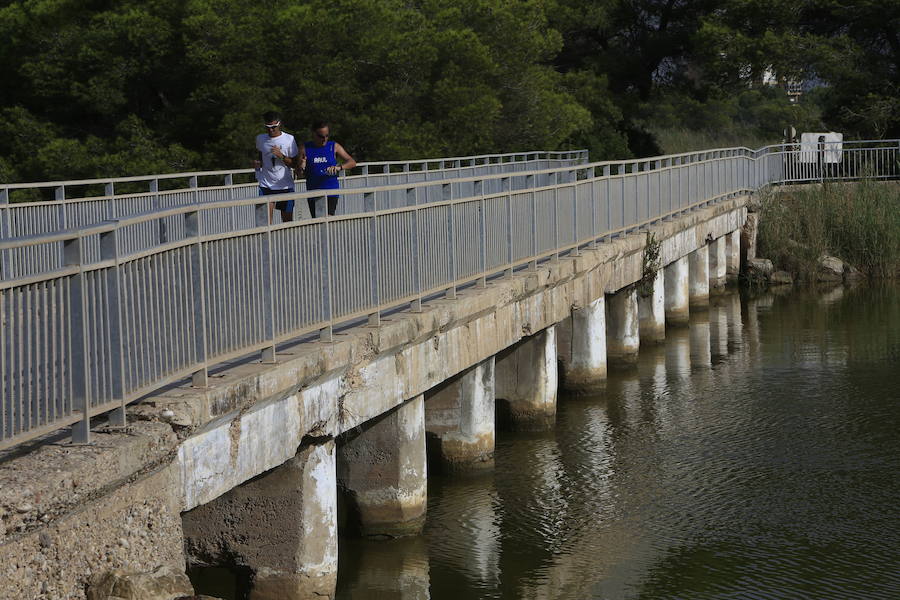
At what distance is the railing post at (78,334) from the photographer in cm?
664

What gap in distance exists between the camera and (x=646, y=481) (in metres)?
13.6

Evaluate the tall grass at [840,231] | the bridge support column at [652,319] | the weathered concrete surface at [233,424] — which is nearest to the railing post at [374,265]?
the weathered concrete surface at [233,424]

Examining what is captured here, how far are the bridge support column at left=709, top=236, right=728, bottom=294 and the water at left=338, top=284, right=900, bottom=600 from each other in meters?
9.77

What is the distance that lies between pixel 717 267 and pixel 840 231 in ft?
10.3

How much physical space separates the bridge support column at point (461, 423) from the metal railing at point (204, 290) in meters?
1.03

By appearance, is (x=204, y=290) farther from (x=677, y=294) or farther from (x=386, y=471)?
(x=677, y=294)

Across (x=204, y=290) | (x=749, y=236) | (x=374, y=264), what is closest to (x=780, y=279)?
(x=749, y=236)

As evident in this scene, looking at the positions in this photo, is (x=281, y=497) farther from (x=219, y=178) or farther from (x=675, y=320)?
(x=219, y=178)

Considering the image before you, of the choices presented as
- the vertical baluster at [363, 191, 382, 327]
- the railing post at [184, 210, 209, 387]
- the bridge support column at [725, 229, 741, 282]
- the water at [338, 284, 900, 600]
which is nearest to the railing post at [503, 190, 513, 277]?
the water at [338, 284, 900, 600]

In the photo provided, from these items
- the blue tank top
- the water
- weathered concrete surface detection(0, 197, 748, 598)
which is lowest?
the water

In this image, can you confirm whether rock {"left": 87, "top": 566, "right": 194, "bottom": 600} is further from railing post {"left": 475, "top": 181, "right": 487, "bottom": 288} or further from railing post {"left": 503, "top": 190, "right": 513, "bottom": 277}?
railing post {"left": 503, "top": 190, "right": 513, "bottom": 277}

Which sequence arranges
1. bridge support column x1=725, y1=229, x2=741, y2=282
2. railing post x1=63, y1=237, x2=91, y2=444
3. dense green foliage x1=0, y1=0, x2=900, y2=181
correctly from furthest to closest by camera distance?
dense green foliage x1=0, y1=0, x2=900, y2=181, bridge support column x1=725, y1=229, x2=741, y2=282, railing post x1=63, y1=237, x2=91, y2=444

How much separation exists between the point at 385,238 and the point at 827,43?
Answer: 126 feet

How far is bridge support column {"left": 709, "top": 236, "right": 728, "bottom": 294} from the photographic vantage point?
97.6ft
